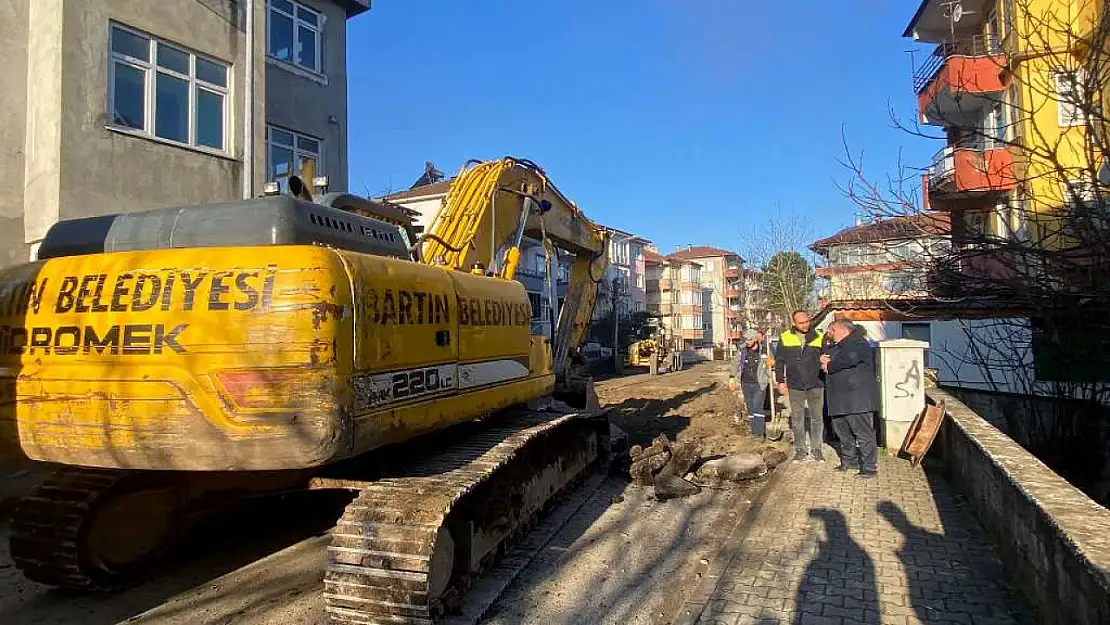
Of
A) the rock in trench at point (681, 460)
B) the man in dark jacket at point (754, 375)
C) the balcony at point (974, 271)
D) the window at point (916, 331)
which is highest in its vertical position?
the balcony at point (974, 271)

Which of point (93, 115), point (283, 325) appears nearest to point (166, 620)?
point (283, 325)

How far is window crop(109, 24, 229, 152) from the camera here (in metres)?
9.07

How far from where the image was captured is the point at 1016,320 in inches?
316

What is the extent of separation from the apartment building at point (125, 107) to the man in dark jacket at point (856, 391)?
7208 mm

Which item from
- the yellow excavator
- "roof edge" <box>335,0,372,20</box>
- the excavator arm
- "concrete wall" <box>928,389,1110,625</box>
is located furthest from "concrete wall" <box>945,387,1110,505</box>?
"roof edge" <box>335,0,372,20</box>

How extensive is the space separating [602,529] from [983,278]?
4.19 m

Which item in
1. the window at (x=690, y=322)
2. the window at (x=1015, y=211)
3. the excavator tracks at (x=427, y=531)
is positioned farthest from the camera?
the window at (x=690, y=322)

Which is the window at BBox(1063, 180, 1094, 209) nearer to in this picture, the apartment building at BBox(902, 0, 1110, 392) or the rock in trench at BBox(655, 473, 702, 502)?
the apartment building at BBox(902, 0, 1110, 392)

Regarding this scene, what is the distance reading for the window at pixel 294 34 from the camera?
1266cm

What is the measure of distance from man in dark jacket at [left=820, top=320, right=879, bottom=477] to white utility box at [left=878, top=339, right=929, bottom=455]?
985 mm

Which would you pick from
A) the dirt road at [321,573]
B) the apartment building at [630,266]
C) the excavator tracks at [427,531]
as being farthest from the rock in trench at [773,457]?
the apartment building at [630,266]

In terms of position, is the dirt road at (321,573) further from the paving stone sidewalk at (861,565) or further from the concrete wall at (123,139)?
the concrete wall at (123,139)

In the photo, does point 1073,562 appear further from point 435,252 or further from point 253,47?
point 253,47

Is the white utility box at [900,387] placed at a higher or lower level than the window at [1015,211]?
lower
